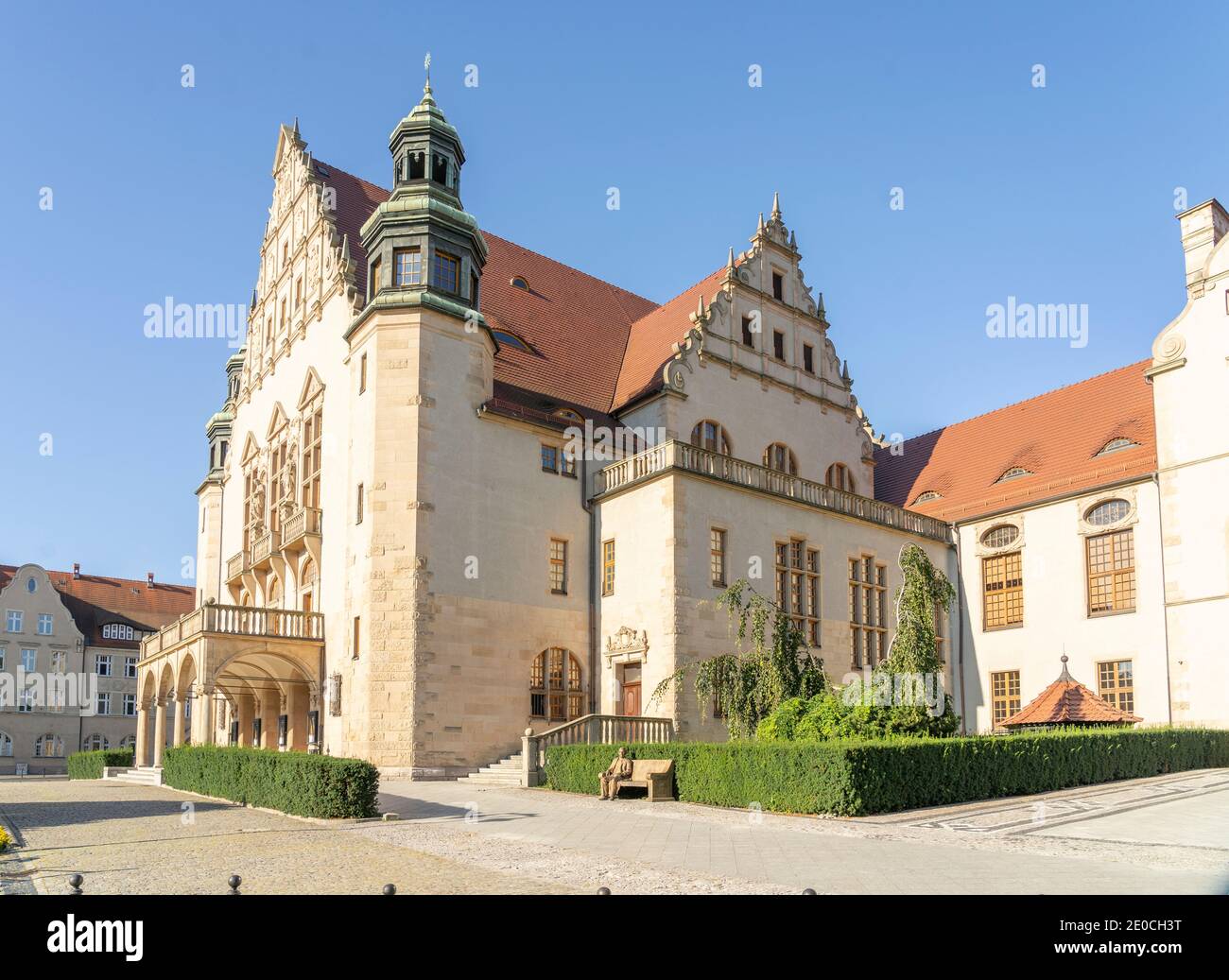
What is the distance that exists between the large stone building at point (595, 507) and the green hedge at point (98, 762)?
1.38m

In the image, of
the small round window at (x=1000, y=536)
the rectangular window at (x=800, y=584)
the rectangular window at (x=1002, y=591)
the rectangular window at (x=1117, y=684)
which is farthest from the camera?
the small round window at (x=1000, y=536)

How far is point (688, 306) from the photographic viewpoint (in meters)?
37.4

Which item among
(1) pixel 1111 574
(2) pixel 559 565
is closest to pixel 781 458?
(2) pixel 559 565

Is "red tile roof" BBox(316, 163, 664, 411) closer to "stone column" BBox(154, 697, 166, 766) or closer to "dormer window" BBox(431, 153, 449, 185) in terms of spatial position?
"dormer window" BBox(431, 153, 449, 185)

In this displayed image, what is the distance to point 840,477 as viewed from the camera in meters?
39.1

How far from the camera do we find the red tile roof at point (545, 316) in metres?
34.6

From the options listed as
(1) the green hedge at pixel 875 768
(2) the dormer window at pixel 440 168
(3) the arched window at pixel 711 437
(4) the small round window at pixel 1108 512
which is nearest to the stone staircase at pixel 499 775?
(1) the green hedge at pixel 875 768

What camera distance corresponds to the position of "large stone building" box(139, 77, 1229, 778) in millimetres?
28938

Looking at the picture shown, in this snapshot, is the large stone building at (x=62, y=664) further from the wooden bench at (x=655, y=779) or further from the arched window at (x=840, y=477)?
the wooden bench at (x=655, y=779)

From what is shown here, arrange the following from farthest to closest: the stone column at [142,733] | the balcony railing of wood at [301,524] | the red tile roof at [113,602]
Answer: the red tile roof at [113,602], the stone column at [142,733], the balcony railing of wood at [301,524]

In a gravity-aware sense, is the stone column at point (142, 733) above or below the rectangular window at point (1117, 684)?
below

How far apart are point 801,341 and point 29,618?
53148 millimetres
